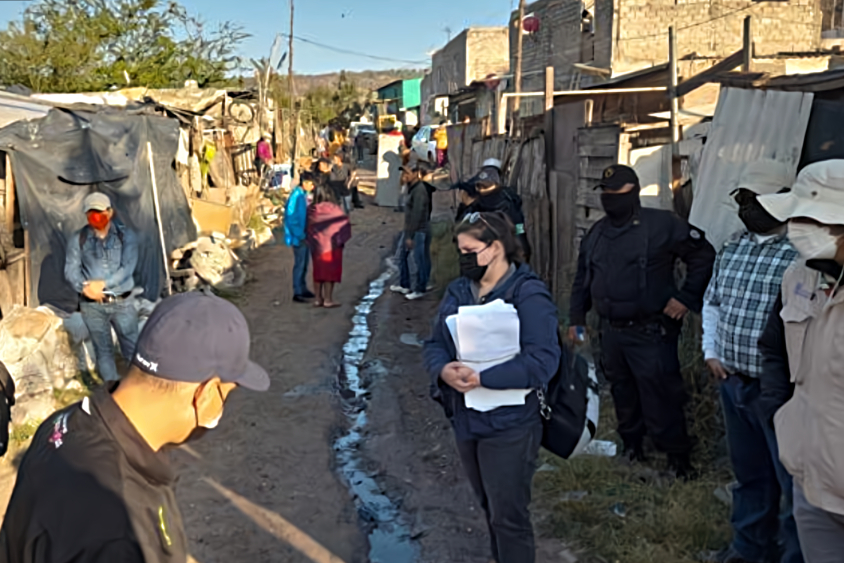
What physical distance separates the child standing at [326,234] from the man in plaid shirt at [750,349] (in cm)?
693

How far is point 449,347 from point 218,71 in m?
24.5

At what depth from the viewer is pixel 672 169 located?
6.48 m

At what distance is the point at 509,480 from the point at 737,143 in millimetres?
2799

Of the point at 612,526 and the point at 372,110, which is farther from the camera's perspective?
the point at 372,110

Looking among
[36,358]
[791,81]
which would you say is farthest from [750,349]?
[36,358]

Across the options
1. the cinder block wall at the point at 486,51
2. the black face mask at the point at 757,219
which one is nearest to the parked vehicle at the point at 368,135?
the cinder block wall at the point at 486,51


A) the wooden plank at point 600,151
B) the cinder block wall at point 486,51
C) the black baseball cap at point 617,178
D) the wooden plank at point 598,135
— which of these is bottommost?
the black baseball cap at point 617,178

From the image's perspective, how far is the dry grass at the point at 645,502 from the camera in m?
4.33

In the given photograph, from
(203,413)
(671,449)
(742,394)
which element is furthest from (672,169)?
(203,413)

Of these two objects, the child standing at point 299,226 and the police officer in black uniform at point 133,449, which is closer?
the police officer in black uniform at point 133,449

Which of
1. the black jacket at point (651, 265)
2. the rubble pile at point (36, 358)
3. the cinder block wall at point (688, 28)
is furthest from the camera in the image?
the cinder block wall at point (688, 28)

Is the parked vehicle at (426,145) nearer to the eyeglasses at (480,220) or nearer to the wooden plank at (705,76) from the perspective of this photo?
the wooden plank at (705,76)

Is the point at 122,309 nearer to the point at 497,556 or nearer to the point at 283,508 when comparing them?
the point at 283,508

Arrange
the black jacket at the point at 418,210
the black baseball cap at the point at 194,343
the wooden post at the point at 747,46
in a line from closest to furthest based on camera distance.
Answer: the black baseball cap at the point at 194,343, the wooden post at the point at 747,46, the black jacket at the point at 418,210
